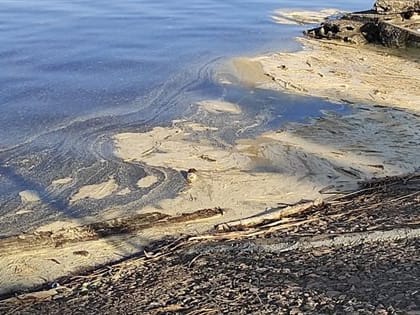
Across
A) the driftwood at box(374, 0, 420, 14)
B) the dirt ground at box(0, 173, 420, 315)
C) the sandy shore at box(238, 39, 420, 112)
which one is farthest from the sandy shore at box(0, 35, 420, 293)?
the driftwood at box(374, 0, 420, 14)

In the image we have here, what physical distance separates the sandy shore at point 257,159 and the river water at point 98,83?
26 centimetres

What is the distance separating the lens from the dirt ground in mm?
4055

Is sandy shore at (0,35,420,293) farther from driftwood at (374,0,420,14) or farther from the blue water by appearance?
driftwood at (374,0,420,14)

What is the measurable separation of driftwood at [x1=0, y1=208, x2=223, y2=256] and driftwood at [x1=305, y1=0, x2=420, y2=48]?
8872mm

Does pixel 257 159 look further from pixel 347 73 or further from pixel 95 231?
pixel 347 73

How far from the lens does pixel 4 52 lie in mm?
11875

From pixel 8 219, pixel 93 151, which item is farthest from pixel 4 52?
pixel 8 219

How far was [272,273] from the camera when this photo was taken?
4566 millimetres

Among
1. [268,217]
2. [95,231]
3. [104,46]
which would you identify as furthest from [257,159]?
[104,46]

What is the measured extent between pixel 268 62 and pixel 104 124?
4472mm

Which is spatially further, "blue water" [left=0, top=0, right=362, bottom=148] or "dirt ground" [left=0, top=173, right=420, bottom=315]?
"blue water" [left=0, top=0, right=362, bottom=148]

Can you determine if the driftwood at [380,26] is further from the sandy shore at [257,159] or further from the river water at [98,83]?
the sandy shore at [257,159]

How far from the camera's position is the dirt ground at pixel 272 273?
405 cm

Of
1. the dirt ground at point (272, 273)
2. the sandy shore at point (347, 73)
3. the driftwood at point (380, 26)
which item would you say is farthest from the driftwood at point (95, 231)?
the driftwood at point (380, 26)
